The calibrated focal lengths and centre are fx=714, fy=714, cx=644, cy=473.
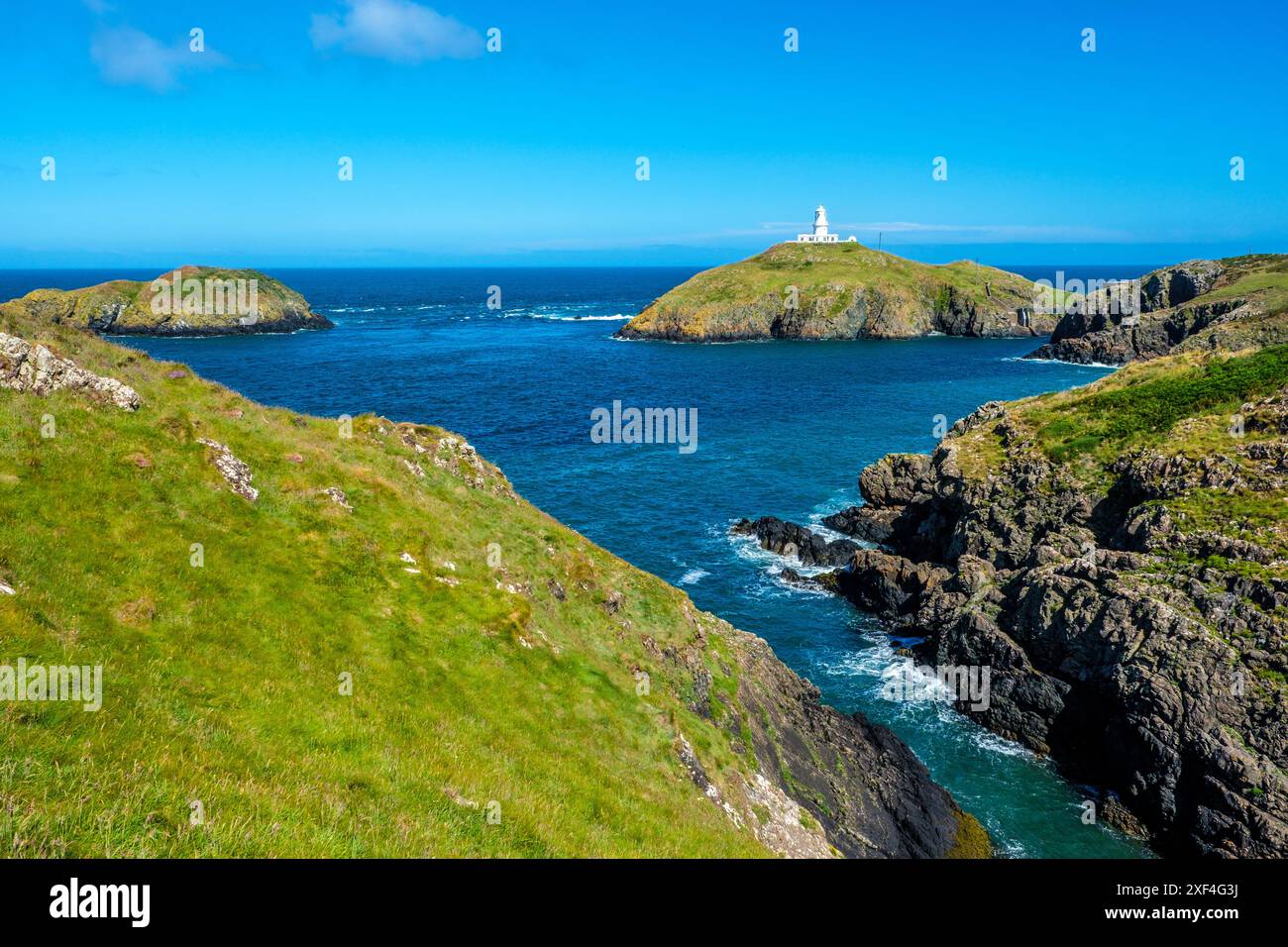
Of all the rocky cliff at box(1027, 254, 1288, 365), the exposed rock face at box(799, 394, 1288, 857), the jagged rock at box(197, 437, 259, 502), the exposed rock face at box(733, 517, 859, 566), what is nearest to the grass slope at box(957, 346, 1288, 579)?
the exposed rock face at box(799, 394, 1288, 857)

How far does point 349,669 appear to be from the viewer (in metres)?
18.9

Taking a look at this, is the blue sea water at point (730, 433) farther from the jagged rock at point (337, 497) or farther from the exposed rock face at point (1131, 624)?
the jagged rock at point (337, 497)

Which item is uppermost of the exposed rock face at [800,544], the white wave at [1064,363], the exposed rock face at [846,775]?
the white wave at [1064,363]

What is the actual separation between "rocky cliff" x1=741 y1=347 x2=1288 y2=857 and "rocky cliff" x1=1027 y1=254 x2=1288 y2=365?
8289 centimetres

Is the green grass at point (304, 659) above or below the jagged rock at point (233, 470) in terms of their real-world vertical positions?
below

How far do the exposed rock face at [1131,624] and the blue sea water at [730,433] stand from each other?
272 centimetres

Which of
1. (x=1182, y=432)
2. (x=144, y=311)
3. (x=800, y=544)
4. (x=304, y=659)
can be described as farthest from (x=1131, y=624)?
(x=144, y=311)

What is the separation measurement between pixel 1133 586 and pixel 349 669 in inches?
1467

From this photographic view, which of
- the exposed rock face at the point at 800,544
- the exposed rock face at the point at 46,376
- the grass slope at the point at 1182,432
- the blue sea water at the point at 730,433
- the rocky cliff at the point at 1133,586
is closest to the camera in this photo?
the exposed rock face at the point at 46,376

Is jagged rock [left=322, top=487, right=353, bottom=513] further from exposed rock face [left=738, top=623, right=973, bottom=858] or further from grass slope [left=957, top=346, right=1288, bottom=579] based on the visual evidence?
grass slope [left=957, top=346, right=1288, bottom=579]

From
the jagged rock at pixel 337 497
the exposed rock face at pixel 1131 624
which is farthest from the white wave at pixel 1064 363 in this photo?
the jagged rock at pixel 337 497

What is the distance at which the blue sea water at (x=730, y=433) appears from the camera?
37.4m

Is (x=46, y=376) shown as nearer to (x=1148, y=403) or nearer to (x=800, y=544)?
(x=800, y=544)

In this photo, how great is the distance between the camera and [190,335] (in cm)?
19275
